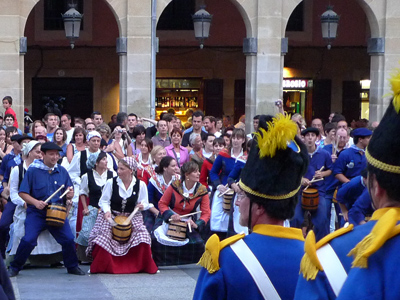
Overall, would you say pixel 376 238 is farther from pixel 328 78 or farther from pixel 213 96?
pixel 328 78

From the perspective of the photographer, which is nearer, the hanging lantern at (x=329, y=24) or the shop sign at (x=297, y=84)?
the hanging lantern at (x=329, y=24)

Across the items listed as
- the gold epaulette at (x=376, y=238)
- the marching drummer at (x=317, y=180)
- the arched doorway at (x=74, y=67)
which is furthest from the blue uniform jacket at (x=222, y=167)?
the arched doorway at (x=74, y=67)

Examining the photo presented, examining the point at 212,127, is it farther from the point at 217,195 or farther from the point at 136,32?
the point at 136,32

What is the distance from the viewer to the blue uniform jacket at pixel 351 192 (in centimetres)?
884

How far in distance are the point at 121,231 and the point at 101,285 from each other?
745 mm

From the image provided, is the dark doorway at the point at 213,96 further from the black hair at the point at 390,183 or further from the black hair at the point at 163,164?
the black hair at the point at 390,183

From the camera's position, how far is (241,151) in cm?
1070

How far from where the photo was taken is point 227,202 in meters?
10.5

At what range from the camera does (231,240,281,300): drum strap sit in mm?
3289

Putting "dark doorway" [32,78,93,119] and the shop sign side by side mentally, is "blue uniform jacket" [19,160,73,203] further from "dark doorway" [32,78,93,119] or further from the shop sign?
the shop sign

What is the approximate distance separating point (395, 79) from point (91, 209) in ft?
26.7

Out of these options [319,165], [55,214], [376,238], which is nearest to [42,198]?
[55,214]

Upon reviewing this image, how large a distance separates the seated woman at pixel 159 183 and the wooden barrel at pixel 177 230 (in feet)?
1.20

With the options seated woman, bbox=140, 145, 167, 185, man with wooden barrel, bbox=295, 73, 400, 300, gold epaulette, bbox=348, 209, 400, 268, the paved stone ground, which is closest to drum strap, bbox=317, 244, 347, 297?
man with wooden barrel, bbox=295, 73, 400, 300
